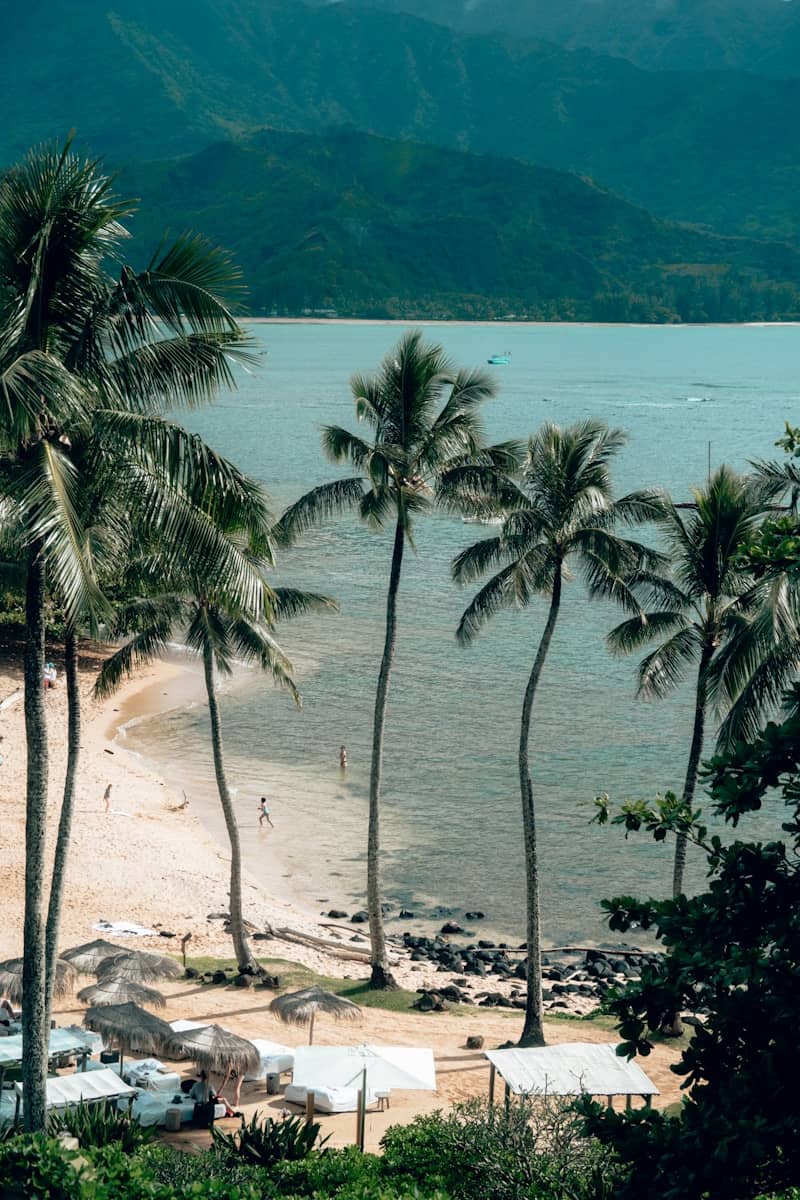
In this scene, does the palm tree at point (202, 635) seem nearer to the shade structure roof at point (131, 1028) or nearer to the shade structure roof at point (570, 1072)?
the shade structure roof at point (131, 1028)

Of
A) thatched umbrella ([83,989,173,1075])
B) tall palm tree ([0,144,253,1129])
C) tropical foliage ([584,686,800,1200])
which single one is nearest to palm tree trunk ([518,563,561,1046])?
thatched umbrella ([83,989,173,1075])

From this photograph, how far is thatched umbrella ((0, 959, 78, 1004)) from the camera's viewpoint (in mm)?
21375

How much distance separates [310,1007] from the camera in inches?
825

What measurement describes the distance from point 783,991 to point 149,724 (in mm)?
41372

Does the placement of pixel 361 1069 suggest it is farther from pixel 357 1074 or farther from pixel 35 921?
pixel 35 921

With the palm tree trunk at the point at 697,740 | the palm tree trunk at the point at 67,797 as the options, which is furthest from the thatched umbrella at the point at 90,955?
the palm tree trunk at the point at 697,740

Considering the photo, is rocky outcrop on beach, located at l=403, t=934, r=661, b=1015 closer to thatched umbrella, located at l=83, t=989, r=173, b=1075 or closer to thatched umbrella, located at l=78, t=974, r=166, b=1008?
thatched umbrella, located at l=78, t=974, r=166, b=1008

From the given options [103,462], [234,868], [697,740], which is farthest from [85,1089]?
[697,740]

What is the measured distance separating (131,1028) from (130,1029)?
0.9 inches

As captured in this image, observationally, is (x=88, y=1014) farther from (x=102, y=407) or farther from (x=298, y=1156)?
(x=102, y=407)

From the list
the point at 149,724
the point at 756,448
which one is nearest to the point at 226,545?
the point at 149,724

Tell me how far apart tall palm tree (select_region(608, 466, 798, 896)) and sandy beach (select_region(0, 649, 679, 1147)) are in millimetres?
5488

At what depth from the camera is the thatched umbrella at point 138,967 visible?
22.3m

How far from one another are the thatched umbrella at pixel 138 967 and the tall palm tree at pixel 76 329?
10.2m
